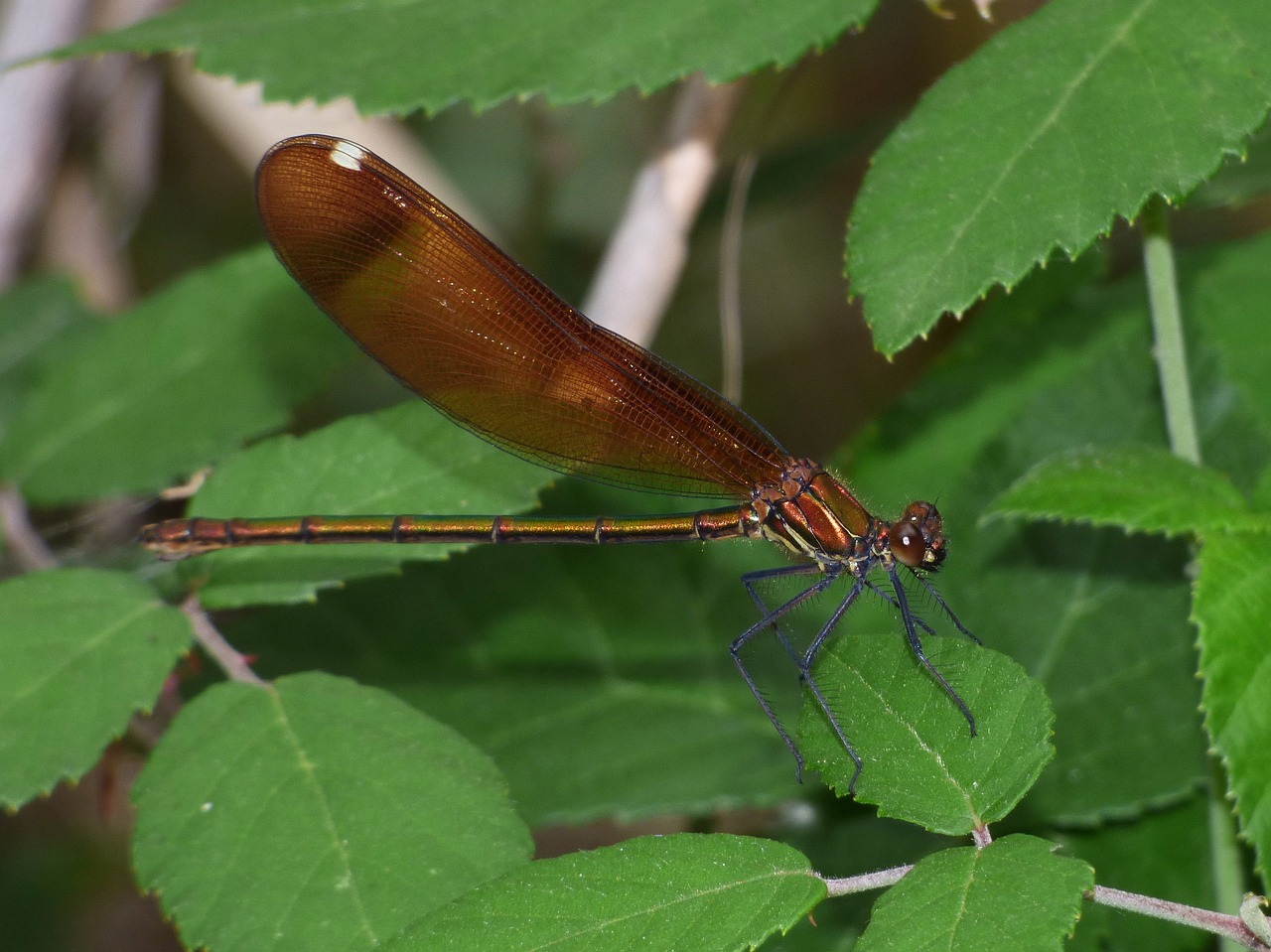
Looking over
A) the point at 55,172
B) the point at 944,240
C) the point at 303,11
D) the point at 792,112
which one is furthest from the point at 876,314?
the point at 792,112

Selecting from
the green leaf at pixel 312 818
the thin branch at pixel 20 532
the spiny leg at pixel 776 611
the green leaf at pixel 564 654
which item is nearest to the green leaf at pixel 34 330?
the thin branch at pixel 20 532

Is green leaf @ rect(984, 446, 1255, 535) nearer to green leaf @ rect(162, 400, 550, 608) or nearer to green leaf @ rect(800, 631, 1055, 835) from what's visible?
green leaf @ rect(800, 631, 1055, 835)

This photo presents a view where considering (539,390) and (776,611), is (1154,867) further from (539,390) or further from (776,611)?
(539,390)

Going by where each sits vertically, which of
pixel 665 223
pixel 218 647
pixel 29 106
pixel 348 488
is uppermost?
pixel 29 106

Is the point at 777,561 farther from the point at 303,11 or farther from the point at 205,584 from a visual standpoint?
the point at 303,11

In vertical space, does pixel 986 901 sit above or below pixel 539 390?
below

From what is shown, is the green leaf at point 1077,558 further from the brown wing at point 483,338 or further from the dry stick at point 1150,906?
the dry stick at point 1150,906

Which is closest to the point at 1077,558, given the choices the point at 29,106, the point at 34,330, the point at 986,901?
the point at 986,901
